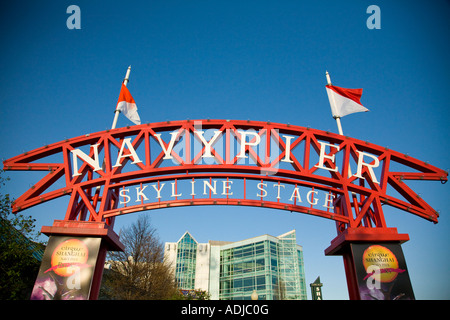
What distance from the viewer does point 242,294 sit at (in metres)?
49.5

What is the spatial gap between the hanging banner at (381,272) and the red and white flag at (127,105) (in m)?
13.6

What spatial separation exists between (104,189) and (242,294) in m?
43.0

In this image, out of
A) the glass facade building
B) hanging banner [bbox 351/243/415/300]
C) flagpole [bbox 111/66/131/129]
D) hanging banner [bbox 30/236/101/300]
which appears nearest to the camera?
hanging banner [bbox 30/236/101/300]

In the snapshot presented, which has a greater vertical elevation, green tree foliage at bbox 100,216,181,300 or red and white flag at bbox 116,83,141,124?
red and white flag at bbox 116,83,141,124

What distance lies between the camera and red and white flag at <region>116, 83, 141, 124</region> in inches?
669

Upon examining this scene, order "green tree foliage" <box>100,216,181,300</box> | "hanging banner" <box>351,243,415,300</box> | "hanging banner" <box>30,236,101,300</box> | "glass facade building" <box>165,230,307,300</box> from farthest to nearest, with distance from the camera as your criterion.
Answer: "glass facade building" <box>165,230,307,300</box> < "green tree foliage" <box>100,216,181,300</box> < "hanging banner" <box>351,243,415,300</box> < "hanging banner" <box>30,236,101,300</box>

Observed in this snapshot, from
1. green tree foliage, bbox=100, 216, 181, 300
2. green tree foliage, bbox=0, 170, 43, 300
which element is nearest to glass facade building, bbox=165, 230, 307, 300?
green tree foliage, bbox=100, 216, 181, 300

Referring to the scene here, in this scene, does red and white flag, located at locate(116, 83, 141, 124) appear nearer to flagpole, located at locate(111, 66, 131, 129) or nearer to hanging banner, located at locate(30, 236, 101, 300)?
flagpole, located at locate(111, 66, 131, 129)

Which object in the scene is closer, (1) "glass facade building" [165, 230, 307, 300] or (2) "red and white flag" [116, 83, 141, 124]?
(2) "red and white flag" [116, 83, 141, 124]

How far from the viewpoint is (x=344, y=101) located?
17.1 meters

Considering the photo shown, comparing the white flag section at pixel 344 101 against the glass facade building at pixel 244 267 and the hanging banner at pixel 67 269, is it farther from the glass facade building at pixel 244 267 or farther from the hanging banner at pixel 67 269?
the glass facade building at pixel 244 267

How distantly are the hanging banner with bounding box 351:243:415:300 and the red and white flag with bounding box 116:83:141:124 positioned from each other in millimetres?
13600

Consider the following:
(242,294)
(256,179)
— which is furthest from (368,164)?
(242,294)
